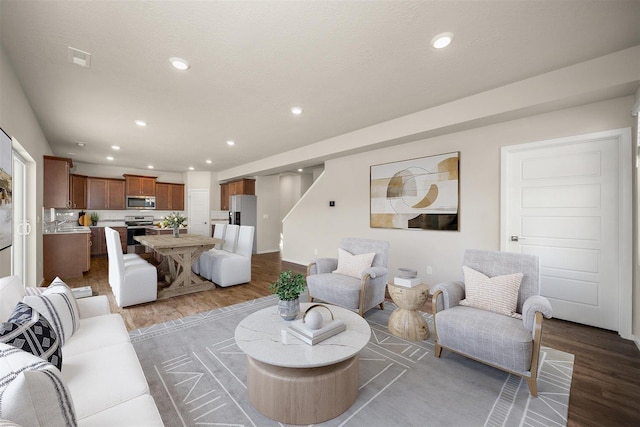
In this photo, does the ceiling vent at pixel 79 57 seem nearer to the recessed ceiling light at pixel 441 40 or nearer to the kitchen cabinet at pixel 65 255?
the recessed ceiling light at pixel 441 40

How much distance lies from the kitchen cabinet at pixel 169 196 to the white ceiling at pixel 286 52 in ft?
15.1

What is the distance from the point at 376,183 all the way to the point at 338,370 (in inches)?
135

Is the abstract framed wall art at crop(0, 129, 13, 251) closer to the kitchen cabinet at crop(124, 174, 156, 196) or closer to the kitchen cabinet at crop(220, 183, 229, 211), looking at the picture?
the kitchen cabinet at crop(124, 174, 156, 196)

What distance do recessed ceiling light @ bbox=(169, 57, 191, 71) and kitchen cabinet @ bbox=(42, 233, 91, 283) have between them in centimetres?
443

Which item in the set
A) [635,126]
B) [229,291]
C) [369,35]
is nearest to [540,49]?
[635,126]

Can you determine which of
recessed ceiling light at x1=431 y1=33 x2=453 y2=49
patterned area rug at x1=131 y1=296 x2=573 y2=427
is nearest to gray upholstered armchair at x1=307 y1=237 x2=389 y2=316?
patterned area rug at x1=131 y1=296 x2=573 y2=427

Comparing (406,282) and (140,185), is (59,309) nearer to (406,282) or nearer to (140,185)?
(406,282)

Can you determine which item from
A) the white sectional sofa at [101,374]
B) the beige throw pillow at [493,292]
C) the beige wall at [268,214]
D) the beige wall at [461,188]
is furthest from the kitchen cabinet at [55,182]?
the beige throw pillow at [493,292]

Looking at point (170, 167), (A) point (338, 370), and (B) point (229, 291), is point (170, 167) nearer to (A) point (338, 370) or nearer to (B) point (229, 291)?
(B) point (229, 291)

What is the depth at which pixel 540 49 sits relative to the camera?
2.27m

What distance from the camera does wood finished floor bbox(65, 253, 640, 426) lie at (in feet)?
5.59

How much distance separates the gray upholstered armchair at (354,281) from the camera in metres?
2.98

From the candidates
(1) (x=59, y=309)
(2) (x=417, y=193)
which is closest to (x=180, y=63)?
(1) (x=59, y=309)

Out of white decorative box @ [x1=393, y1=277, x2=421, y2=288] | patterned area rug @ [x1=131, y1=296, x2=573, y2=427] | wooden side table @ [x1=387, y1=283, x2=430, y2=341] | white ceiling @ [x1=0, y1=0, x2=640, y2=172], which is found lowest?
patterned area rug @ [x1=131, y1=296, x2=573, y2=427]
